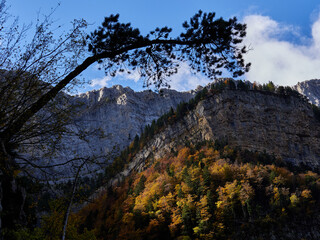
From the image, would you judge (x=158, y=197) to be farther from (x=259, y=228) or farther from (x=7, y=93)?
(x=7, y=93)

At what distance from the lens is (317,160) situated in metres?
68.2

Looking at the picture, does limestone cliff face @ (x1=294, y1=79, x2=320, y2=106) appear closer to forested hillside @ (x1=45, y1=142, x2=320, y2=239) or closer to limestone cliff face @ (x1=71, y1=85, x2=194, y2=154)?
limestone cliff face @ (x1=71, y1=85, x2=194, y2=154)

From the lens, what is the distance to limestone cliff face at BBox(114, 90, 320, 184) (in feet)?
229

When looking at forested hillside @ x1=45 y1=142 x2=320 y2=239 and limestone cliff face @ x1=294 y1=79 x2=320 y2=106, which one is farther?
limestone cliff face @ x1=294 y1=79 x2=320 y2=106

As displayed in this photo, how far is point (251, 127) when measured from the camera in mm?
72750

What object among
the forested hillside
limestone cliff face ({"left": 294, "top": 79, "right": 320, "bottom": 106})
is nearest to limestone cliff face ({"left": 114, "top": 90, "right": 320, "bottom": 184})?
the forested hillside

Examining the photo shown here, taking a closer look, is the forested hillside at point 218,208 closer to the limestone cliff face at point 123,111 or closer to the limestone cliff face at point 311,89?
the limestone cliff face at point 123,111

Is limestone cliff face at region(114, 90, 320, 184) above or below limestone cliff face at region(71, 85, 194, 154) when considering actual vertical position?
below

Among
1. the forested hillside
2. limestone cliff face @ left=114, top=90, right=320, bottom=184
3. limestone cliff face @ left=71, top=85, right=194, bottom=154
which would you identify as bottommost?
the forested hillside

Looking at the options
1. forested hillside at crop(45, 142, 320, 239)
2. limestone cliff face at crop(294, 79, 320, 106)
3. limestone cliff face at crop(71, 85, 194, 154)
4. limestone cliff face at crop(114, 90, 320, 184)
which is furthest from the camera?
limestone cliff face at crop(294, 79, 320, 106)

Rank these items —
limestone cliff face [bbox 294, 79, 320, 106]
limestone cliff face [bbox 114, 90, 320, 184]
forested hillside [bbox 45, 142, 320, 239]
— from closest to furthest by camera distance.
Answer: forested hillside [bbox 45, 142, 320, 239] < limestone cliff face [bbox 114, 90, 320, 184] < limestone cliff face [bbox 294, 79, 320, 106]

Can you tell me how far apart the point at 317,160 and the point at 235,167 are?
123ft

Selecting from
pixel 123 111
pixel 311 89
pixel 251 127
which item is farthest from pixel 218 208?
pixel 311 89

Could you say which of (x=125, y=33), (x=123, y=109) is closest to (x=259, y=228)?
(x=125, y=33)
